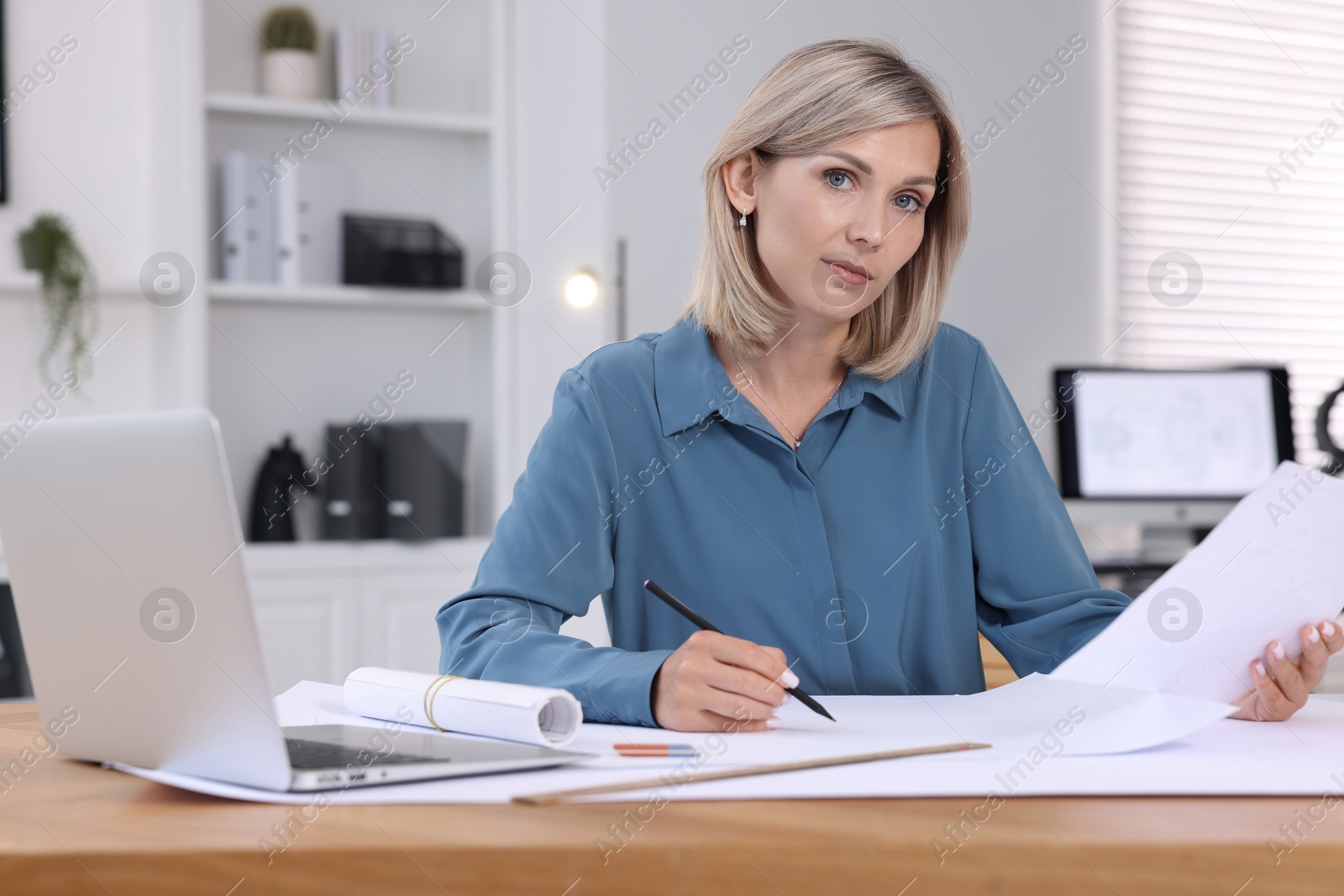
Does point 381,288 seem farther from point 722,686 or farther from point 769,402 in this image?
point 722,686

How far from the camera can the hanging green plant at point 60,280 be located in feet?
10.1

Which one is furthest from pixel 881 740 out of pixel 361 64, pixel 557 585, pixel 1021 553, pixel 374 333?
pixel 361 64

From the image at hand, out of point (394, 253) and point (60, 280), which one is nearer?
point (60, 280)

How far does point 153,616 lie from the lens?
0.68 m

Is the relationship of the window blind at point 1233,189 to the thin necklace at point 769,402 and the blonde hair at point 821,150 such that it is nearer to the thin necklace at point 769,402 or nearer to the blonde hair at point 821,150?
the blonde hair at point 821,150

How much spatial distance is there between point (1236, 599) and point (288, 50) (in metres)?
3.07

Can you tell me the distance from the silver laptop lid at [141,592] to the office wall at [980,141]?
8.77ft

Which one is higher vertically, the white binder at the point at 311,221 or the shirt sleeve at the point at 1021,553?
the white binder at the point at 311,221

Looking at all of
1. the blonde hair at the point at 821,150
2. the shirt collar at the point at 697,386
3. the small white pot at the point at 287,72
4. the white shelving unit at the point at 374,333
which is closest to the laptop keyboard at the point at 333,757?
the shirt collar at the point at 697,386

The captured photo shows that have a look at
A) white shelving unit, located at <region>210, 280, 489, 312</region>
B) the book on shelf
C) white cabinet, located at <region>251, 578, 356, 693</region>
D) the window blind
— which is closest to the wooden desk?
white cabinet, located at <region>251, 578, 356, 693</region>

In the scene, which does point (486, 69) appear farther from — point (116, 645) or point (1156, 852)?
point (1156, 852)

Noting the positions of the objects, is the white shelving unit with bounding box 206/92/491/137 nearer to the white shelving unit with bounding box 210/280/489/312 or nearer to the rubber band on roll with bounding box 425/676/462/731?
the white shelving unit with bounding box 210/280/489/312

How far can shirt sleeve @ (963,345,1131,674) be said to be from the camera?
1.31 m

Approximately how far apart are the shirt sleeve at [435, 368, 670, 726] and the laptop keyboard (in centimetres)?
24
